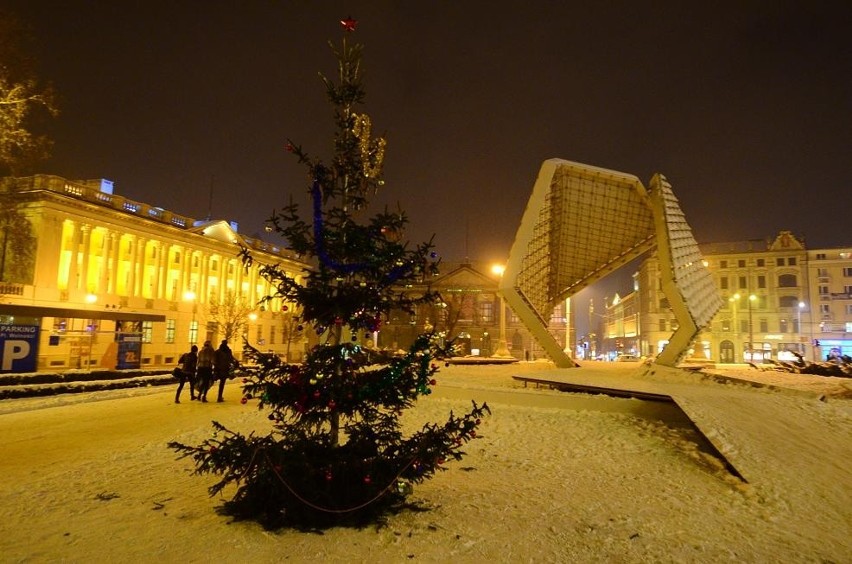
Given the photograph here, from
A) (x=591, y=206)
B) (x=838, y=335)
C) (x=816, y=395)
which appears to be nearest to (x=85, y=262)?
(x=591, y=206)

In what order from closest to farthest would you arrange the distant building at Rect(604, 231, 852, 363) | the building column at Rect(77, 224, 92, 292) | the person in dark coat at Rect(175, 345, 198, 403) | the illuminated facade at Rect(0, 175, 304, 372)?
the person in dark coat at Rect(175, 345, 198, 403) → the illuminated facade at Rect(0, 175, 304, 372) → the building column at Rect(77, 224, 92, 292) → the distant building at Rect(604, 231, 852, 363)

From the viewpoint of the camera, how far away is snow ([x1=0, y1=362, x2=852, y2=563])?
5332 millimetres

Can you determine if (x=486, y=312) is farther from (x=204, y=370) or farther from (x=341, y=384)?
(x=341, y=384)

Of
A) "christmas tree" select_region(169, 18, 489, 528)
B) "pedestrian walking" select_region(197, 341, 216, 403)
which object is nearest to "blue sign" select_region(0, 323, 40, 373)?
"pedestrian walking" select_region(197, 341, 216, 403)

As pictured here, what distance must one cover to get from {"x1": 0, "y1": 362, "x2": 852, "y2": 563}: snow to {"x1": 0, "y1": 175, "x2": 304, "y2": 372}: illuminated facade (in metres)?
20.1

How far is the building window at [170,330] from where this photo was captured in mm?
50562

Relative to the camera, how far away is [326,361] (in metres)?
5.98

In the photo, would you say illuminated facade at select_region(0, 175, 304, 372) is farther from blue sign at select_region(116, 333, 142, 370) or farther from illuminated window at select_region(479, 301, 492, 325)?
illuminated window at select_region(479, 301, 492, 325)

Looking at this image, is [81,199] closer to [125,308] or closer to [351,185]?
[125,308]

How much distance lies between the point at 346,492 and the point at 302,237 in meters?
2.94

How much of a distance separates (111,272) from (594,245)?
4099 centimetres

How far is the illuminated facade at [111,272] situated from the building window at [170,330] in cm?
10

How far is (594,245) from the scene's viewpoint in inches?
1172

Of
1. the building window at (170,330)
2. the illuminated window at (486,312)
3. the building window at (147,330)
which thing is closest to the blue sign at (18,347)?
the building window at (147,330)
